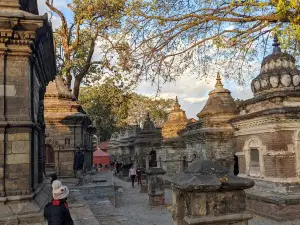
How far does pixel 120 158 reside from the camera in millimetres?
34906

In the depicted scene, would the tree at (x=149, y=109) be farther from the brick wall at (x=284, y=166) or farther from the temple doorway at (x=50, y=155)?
the brick wall at (x=284, y=166)

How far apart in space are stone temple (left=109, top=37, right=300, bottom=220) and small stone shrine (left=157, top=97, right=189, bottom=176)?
477 cm

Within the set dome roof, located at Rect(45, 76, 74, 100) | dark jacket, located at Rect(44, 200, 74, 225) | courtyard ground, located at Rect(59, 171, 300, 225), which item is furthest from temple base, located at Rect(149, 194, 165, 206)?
dark jacket, located at Rect(44, 200, 74, 225)

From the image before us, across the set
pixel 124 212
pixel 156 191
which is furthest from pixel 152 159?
pixel 124 212

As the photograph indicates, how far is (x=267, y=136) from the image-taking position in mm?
10852

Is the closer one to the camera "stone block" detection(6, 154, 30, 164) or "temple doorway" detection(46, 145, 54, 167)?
"stone block" detection(6, 154, 30, 164)

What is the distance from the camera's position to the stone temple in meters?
10.2

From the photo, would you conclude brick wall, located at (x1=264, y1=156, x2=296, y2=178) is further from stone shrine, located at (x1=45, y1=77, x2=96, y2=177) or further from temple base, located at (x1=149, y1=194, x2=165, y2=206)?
stone shrine, located at (x1=45, y1=77, x2=96, y2=177)

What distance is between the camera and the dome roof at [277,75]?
1112 cm

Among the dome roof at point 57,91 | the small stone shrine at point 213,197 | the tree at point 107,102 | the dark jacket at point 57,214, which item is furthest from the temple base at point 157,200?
the dark jacket at point 57,214

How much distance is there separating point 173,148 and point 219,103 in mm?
6003

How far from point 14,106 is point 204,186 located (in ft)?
12.5

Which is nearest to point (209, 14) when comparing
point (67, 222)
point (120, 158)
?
point (67, 222)

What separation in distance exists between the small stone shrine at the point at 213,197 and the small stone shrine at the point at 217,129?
9604 millimetres
